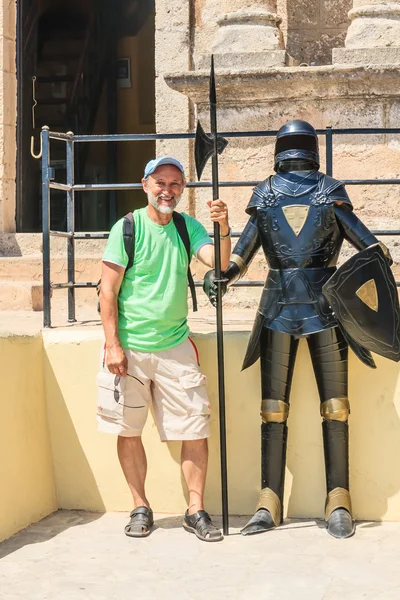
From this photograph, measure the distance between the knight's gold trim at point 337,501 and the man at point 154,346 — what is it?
515 mm

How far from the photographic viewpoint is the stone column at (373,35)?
7.34 metres

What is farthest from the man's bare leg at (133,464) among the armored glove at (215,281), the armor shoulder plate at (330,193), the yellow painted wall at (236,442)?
the armor shoulder plate at (330,193)

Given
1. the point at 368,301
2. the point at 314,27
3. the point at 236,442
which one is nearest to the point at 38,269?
the point at 314,27

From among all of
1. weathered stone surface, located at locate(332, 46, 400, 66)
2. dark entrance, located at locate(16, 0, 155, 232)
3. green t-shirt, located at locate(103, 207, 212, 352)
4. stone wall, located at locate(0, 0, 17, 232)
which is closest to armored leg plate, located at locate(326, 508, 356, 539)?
green t-shirt, located at locate(103, 207, 212, 352)

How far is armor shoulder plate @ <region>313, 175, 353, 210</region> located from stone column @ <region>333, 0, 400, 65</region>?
2.62 m

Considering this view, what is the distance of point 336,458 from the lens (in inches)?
194

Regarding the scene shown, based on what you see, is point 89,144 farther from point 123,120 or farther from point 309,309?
point 309,309

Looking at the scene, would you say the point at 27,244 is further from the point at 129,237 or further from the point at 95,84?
the point at 95,84

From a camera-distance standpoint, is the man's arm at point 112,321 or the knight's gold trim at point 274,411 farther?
the knight's gold trim at point 274,411

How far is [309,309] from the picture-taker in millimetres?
4895

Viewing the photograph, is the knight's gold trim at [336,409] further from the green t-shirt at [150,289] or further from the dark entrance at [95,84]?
the dark entrance at [95,84]

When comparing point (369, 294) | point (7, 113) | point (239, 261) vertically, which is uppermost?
point (7, 113)

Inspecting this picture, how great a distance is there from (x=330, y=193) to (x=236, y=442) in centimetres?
128

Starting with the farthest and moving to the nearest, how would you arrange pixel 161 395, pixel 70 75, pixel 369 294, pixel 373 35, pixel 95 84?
1. pixel 95 84
2. pixel 70 75
3. pixel 373 35
4. pixel 161 395
5. pixel 369 294
